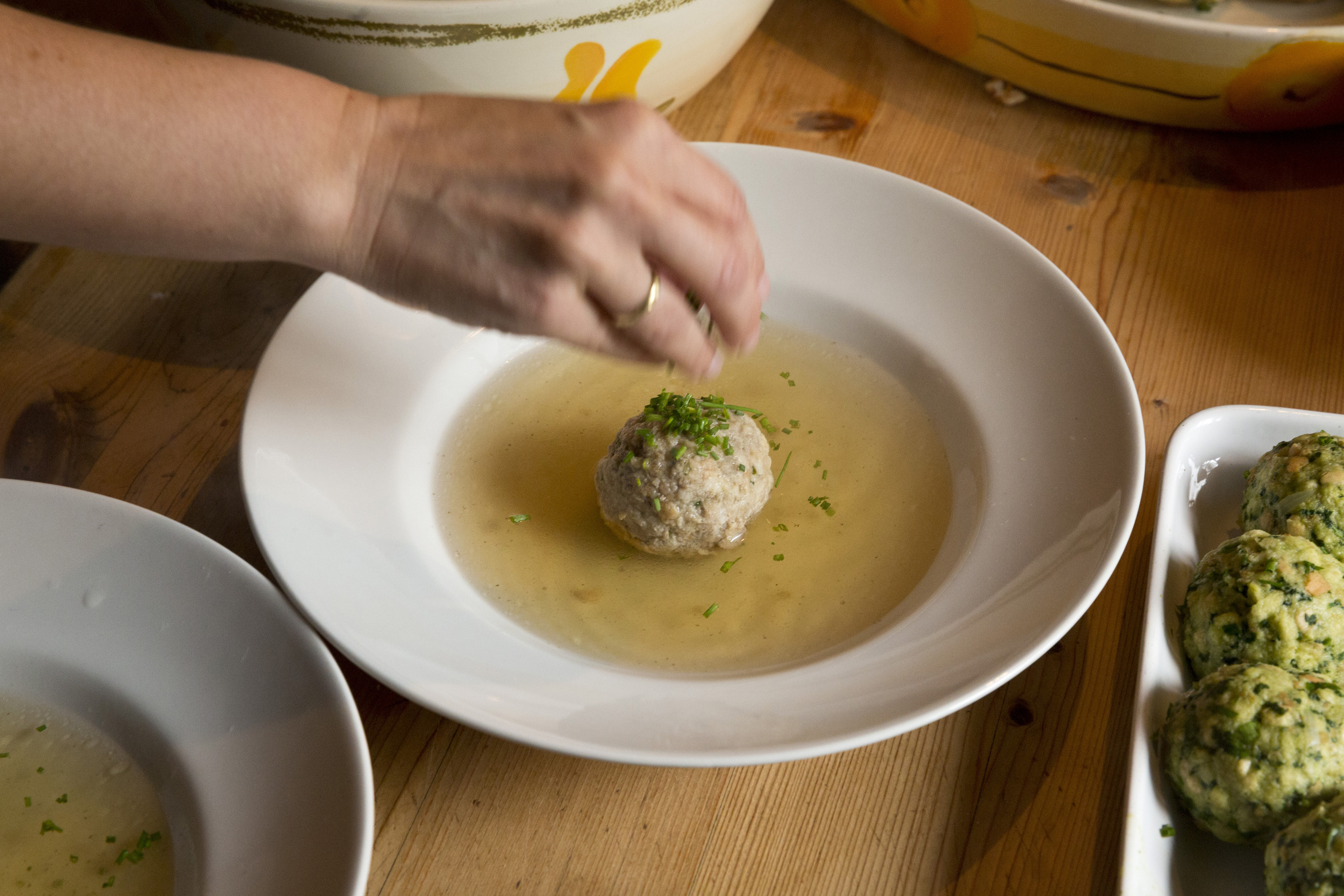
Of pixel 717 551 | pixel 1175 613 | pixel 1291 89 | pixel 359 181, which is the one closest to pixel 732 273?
pixel 359 181

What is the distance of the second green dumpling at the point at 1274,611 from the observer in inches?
37.8

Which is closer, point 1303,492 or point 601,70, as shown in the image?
point 1303,492

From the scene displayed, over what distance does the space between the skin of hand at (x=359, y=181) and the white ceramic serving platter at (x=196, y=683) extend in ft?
1.12

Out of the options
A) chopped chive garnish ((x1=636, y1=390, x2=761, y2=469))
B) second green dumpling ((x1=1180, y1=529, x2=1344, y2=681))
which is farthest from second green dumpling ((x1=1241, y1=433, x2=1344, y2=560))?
chopped chive garnish ((x1=636, y1=390, x2=761, y2=469))

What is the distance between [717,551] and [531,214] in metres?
0.57

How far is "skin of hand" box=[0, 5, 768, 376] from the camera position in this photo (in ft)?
2.60

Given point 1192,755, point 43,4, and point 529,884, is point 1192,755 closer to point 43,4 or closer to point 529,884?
point 529,884

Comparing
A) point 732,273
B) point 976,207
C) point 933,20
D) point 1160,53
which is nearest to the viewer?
point 732,273

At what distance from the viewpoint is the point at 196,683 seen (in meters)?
0.98

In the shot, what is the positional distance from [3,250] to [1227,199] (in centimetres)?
217

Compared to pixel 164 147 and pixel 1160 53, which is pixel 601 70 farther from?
pixel 1160 53

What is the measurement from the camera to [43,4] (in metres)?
1.76

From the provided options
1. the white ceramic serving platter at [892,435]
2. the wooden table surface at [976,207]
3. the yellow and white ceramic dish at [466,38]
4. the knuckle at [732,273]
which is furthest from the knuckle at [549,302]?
the yellow and white ceramic dish at [466,38]

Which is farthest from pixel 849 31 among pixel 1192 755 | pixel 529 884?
pixel 529 884
